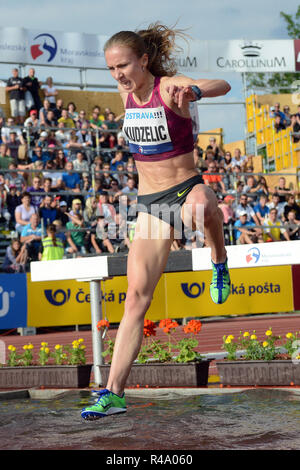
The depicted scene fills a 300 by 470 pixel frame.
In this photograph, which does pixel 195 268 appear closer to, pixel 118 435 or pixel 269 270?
pixel 118 435

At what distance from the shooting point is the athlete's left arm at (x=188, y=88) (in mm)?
3799

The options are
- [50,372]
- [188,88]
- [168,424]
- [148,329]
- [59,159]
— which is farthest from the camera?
[59,159]

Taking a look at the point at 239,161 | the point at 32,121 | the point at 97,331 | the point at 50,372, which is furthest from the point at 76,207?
the point at 97,331

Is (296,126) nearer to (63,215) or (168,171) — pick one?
(63,215)

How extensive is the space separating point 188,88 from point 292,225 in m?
14.7

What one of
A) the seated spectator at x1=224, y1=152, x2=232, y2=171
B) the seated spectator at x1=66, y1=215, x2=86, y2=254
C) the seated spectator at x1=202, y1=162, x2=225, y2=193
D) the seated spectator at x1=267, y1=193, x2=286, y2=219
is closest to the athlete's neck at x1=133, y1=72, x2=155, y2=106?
the seated spectator at x1=66, y1=215, x2=86, y2=254

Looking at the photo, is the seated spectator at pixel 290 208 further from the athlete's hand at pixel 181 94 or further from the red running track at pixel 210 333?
the athlete's hand at pixel 181 94

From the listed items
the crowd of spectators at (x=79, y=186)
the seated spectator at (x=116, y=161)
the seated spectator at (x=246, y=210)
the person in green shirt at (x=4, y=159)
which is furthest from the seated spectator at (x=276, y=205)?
the person in green shirt at (x=4, y=159)

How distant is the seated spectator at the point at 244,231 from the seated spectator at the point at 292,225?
86 cm

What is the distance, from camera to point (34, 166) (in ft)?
57.4

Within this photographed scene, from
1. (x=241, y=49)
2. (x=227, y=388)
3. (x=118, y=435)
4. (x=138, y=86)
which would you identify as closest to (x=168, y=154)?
(x=138, y=86)

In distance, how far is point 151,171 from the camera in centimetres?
440

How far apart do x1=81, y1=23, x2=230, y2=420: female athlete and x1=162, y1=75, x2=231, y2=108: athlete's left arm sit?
0.04ft

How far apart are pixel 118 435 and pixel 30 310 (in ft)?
38.6
